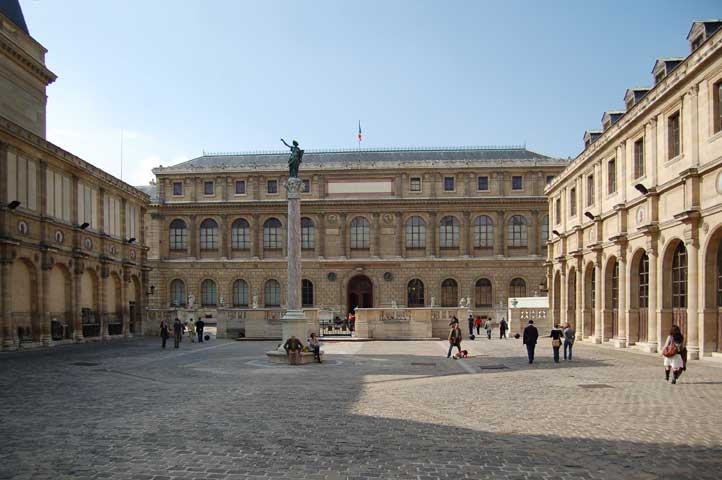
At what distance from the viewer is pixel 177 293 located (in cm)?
6388

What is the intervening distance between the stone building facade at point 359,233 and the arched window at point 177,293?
0.35ft

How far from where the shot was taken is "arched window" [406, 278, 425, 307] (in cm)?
6197

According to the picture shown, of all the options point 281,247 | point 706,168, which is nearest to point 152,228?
point 281,247

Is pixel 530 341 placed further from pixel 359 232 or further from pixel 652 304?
pixel 359 232

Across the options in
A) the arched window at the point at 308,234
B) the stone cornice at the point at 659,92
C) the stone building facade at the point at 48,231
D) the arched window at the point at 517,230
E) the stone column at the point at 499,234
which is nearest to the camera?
the stone cornice at the point at 659,92

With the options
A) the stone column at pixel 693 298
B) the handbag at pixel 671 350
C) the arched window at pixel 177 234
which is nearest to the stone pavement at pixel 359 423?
the handbag at pixel 671 350

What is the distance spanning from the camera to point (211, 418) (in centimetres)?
1246

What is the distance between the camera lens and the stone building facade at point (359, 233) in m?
61.6

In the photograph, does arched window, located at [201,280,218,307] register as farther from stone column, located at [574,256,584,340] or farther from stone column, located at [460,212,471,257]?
stone column, located at [574,256,584,340]

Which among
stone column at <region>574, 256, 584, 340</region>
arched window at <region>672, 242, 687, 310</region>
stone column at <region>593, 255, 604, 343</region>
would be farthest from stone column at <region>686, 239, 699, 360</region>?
stone column at <region>574, 256, 584, 340</region>

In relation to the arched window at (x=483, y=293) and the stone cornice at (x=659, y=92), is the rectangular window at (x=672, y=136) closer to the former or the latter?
the stone cornice at (x=659, y=92)

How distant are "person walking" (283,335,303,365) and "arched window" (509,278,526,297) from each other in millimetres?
40619

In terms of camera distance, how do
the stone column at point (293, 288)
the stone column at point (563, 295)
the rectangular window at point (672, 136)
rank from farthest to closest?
the stone column at point (563, 295) < the rectangular window at point (672, 136) < the stone column at point (293, 288)

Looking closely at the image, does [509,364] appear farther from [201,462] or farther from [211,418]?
[201,462]
